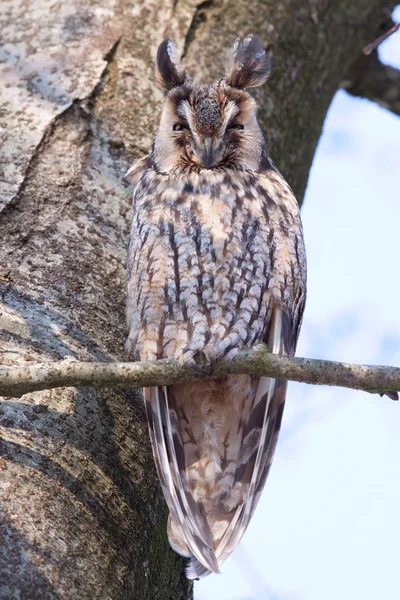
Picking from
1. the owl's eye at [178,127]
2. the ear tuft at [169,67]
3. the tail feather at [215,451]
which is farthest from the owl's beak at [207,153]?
the tail feather at [215,451]

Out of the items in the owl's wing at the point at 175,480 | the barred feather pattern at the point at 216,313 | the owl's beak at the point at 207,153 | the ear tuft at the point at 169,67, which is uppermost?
the ear tuft at the point at 169,67

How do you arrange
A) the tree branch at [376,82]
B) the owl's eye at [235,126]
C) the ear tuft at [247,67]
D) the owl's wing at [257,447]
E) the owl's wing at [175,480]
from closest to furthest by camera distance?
the owl's wing at [175,480] < the owl's wing at [257,447] < the owl's eye at [235,126] < the ear tuft at [247,67] < the tree branch at [376,82]

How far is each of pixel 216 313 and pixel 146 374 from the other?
0.68 meters

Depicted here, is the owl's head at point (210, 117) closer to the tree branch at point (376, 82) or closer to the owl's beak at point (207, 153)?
the owl's beak at point (207, 153)

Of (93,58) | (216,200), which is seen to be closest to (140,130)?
(93,58)

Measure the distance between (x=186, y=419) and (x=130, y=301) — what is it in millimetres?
384

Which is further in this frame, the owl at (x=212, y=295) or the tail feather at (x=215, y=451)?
the owl at (x=212, y=295)

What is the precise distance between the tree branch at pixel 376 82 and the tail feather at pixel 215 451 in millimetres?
2171

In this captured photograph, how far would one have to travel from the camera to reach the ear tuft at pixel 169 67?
8.73 feet

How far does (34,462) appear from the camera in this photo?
73.3 inches

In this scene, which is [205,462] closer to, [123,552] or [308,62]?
[123,552]

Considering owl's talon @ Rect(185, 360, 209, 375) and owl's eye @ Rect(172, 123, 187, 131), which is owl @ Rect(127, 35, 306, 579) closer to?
owl's eye @ Rect(172, 123, 187, 131)

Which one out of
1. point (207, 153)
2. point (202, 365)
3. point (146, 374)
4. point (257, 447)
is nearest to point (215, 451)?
point (257, 447)

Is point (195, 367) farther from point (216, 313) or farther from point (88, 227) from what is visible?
point (88, 227)
